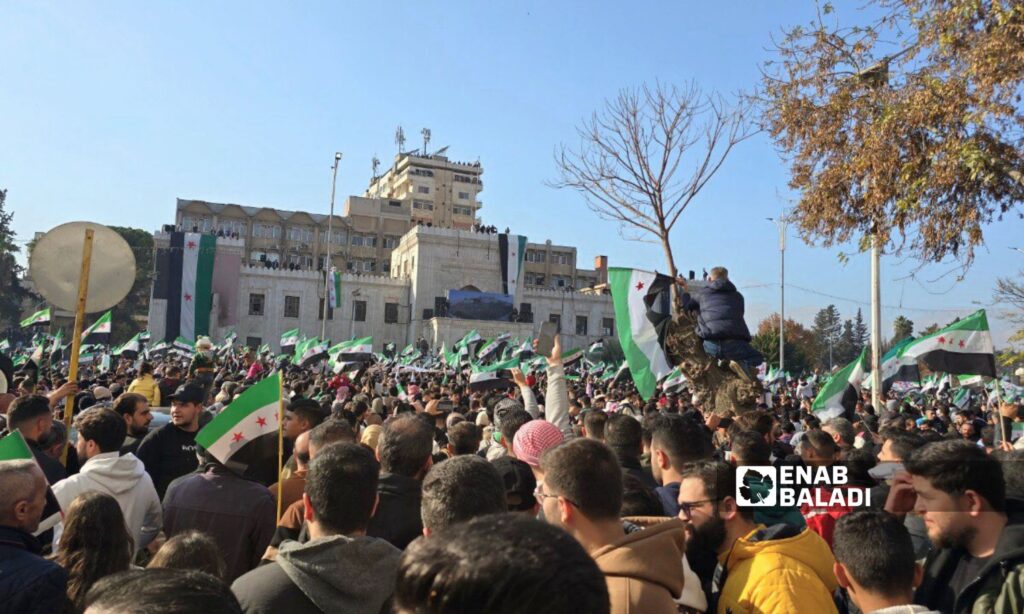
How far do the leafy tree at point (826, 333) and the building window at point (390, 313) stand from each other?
1608 inches

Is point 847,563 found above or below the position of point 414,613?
below

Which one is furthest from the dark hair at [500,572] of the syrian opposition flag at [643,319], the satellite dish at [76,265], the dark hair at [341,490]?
the syrian opposition flag at [643,319]

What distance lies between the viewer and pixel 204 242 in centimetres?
5006

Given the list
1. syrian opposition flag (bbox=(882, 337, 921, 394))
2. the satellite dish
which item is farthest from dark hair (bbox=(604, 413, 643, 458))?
syrian opposition flag (bbox=(882, 337, 921, 394))

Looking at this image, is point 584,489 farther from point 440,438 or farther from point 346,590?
point 440,438

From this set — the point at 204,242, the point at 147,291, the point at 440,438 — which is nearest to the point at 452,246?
the point at 204,242

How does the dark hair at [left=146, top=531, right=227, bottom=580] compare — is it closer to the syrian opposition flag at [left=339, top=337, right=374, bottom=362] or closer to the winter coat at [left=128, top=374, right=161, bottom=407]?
the winter coat at [left=128, top=374, right=161, bottom=407]

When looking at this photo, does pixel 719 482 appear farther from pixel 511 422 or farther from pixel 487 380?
pixel 487 380

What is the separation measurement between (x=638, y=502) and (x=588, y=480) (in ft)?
2.31

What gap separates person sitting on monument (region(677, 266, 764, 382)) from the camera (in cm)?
770

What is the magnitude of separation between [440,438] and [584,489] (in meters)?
4.58

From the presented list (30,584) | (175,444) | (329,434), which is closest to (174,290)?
(175,444)

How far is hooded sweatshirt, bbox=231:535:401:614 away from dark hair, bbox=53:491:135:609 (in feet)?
1.86

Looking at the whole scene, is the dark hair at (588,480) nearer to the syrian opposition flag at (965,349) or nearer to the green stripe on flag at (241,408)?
the green stripe on flag at (241,408)
